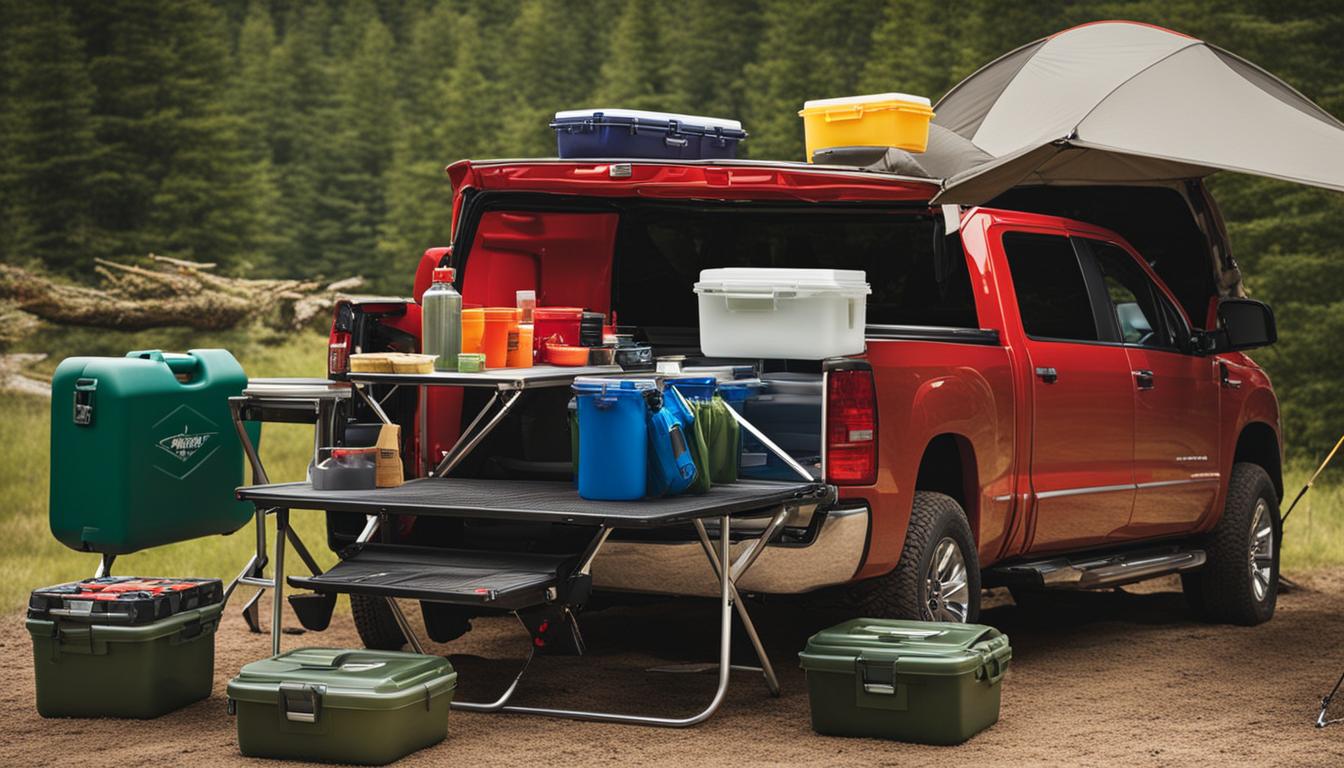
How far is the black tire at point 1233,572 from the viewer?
343 inches

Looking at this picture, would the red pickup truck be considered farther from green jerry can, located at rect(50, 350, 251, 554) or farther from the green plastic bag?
green jerry can, located at rect(50, 350, 251, 554)

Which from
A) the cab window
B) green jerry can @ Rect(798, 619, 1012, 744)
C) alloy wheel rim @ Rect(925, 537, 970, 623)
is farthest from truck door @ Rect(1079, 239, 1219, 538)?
green jerry can @ Rect(798, 619, 1012, 744)

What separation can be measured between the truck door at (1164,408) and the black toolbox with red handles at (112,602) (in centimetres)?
437

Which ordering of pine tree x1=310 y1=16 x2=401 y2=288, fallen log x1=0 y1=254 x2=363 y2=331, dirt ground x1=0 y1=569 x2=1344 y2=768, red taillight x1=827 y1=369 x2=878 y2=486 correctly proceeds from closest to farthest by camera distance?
dirt ground x1=0 y1=569 x2=1344 y2=768, red taillight x1=827 y1=369 x2=878 y2=486, fallen log x1=0 y1=254 x2=363 y2=331, pine tree x1=310 y1=16 x2=401 y2=288

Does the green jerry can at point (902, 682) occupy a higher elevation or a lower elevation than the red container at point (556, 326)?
lower

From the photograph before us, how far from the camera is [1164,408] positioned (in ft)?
26.8

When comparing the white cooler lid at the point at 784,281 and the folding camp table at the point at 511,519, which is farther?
the white cooler lid at the point at 784,281

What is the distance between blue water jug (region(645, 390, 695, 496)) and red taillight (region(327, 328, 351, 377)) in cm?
148

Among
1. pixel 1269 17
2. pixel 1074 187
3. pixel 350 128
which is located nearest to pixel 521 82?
pixel 350 128

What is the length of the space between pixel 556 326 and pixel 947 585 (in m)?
1.86

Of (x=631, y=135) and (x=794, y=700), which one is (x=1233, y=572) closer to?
(x=794, y=700)

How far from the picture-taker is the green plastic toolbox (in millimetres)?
5289

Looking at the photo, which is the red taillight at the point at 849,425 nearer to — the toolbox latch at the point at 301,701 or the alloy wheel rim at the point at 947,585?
the alloy wheel rim at the point at 947,585

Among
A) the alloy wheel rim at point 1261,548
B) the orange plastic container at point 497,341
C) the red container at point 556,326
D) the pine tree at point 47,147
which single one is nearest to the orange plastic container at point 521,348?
the orange plastic container at point 497,341
